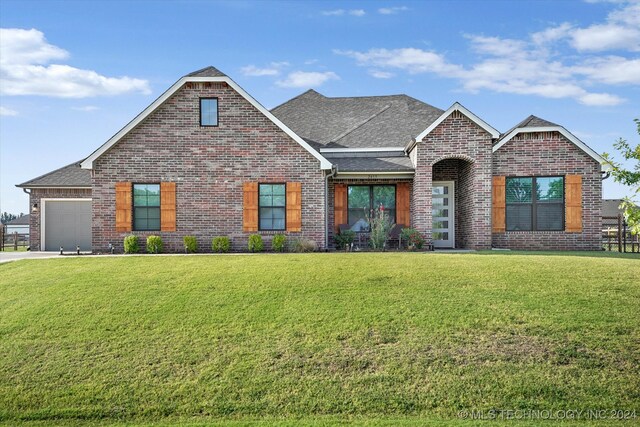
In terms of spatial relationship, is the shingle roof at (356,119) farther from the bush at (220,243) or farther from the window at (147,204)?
the window at (147,204)

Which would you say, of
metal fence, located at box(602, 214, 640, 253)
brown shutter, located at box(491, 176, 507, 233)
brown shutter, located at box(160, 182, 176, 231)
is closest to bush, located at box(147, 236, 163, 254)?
brown shutter, located at box(160, 182, 176, 231)

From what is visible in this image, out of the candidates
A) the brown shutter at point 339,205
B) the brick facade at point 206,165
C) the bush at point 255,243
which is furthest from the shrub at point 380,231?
the bush at point 255,243

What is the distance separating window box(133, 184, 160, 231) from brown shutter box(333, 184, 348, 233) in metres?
6.10

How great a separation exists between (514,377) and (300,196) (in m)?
11.5

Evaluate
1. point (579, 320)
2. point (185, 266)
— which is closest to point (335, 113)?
point (185, 266)

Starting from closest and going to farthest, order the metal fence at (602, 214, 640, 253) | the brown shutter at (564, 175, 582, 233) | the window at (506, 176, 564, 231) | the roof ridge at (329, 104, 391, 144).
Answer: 1. the brown shutter at (564, 175, 582, 233)
2. the window at (506, 176, 564, 231)
3. the metal fence at (602, 214, 640, 253)
4. the roof ridge at (329, 104, 391, 144)

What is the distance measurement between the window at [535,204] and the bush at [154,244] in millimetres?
11724

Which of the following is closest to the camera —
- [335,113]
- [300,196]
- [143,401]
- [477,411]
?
[477,411]

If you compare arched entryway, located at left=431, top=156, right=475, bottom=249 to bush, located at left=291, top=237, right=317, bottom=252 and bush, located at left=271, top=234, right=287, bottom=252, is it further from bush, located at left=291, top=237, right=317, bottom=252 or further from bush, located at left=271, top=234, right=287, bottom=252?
bush, located at left=271, top=234, right=287, bottom=252

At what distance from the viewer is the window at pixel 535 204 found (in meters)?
19.3

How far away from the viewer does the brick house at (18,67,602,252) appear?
1827cm

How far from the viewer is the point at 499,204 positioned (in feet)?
63.0

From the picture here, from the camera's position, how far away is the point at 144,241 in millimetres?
18344

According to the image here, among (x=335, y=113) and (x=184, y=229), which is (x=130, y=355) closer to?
(x=184, y=229)
